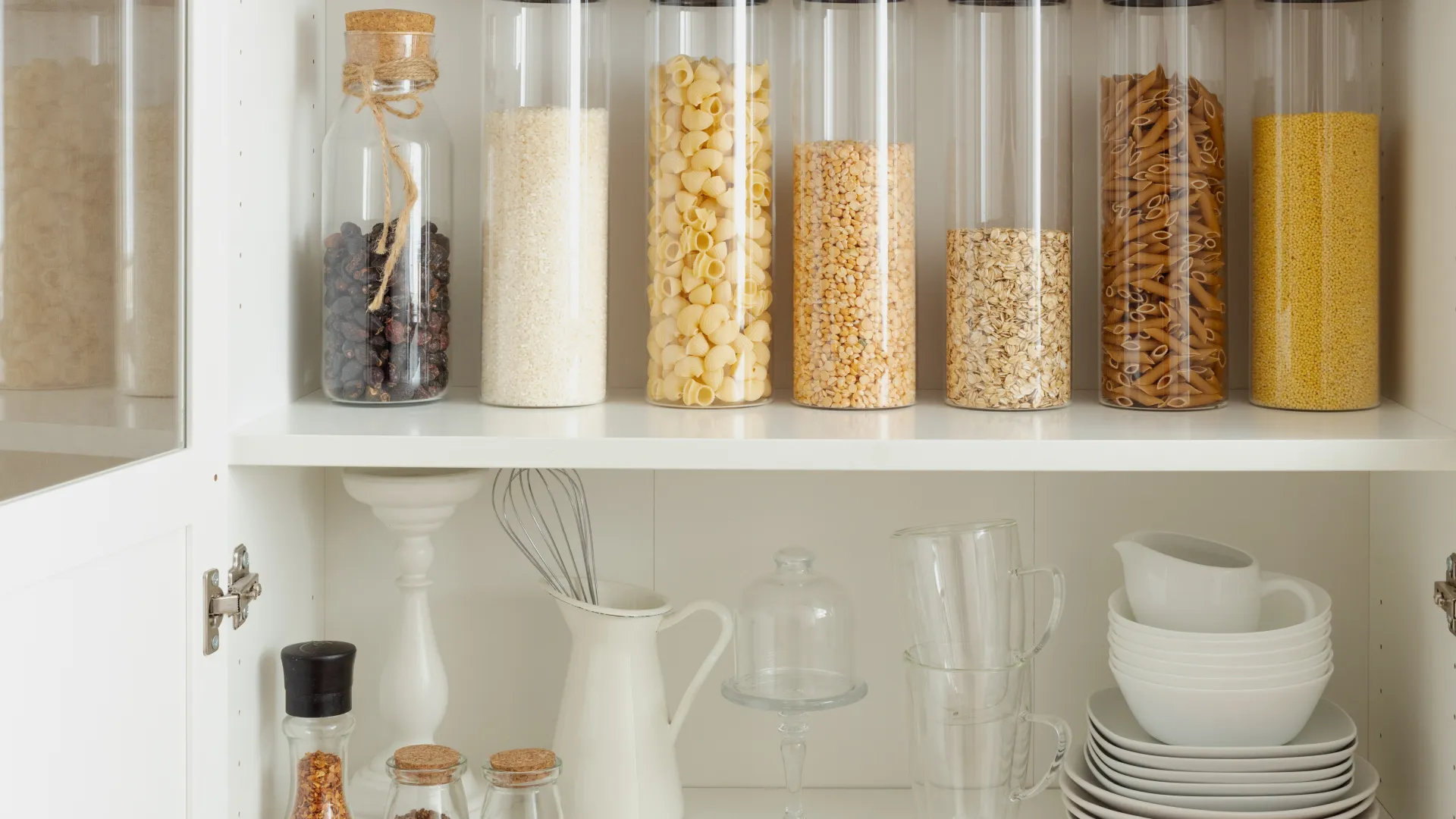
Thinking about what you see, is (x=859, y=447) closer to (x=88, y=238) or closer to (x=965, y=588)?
(x=965, y=588)

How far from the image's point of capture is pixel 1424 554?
1.04 meters

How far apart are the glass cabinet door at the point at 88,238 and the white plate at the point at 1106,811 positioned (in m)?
0.73

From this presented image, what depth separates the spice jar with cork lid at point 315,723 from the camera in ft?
3.21

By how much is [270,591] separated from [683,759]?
42cm

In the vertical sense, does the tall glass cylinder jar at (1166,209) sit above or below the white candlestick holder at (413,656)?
above

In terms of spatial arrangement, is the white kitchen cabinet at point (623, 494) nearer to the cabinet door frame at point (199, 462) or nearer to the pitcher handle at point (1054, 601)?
the cabinet door frame at point (199, 462)

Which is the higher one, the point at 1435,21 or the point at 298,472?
the point at 1435,21

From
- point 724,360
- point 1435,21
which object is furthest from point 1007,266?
point 1435,21

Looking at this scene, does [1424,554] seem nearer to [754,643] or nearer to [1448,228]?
[1448,228]

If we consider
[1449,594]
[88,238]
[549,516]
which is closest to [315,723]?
[549,516]

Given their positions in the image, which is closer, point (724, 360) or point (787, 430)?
point (787, 430)

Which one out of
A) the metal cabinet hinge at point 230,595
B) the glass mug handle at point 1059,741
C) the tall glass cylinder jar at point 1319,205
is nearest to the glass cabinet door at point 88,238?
the metal cabinet hinge at point 230,595

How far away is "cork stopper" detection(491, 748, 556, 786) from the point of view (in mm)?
982

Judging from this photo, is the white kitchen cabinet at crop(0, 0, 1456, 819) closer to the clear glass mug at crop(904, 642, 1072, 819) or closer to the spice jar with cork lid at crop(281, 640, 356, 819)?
the spice jar with cork lid at crop(281, 640, 356, 819)
